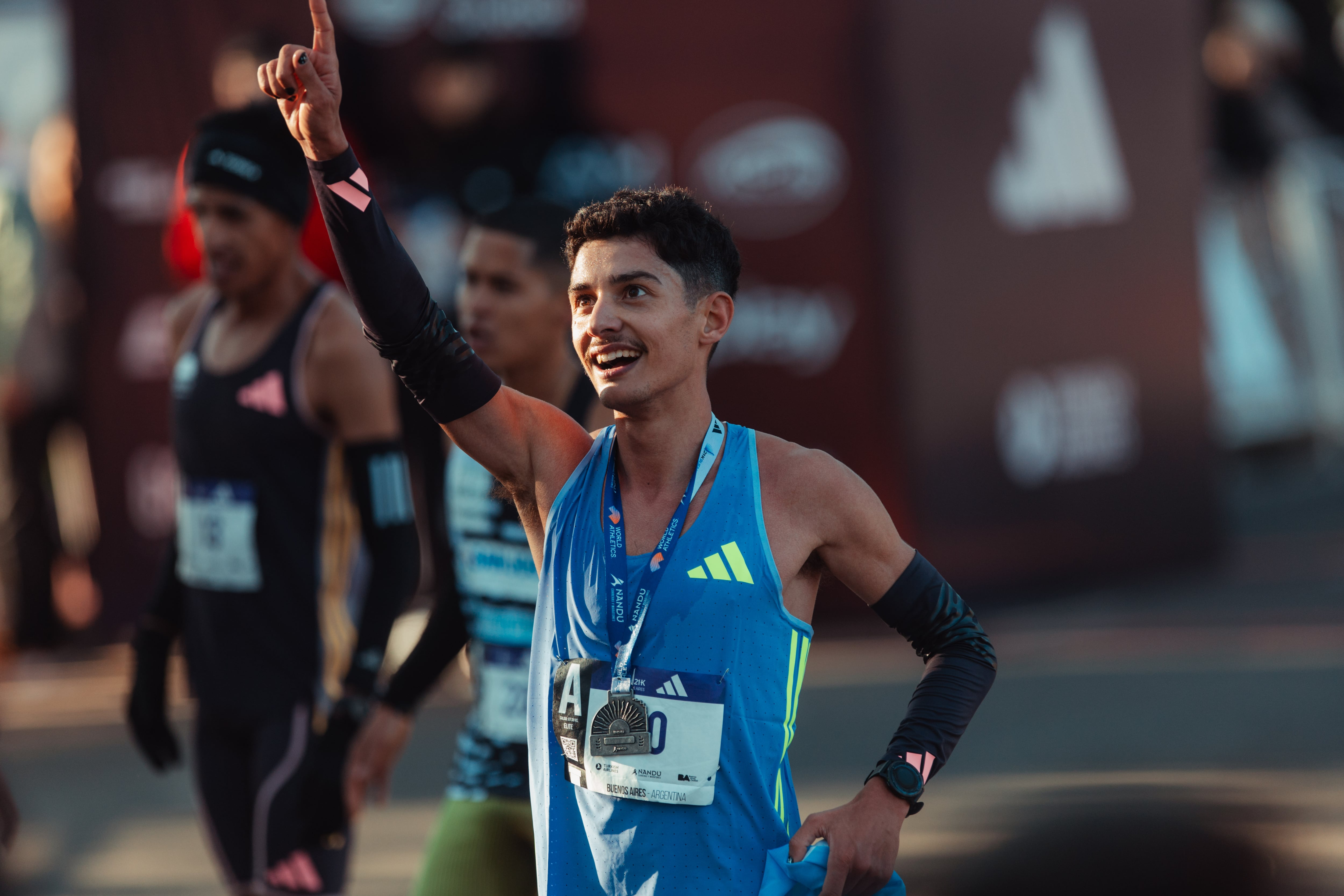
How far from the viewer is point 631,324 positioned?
Result: 2273 mm

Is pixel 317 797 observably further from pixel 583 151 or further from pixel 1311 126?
pixel 1311 126

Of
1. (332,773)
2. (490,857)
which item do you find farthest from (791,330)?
(490,857)

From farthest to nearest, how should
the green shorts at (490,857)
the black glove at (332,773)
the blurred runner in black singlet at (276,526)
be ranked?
the blurred runner in black singlet at (276,526), the black glove at (332,773), the green shorts at (490,857)

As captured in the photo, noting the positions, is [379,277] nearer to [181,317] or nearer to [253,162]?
[253,162]

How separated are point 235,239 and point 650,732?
1.94 metres

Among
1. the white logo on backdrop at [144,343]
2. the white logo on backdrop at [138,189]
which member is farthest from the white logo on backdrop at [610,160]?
the white logo on backdrop at [144,343]

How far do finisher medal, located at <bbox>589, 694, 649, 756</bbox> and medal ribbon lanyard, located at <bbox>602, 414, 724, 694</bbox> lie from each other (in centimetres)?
2

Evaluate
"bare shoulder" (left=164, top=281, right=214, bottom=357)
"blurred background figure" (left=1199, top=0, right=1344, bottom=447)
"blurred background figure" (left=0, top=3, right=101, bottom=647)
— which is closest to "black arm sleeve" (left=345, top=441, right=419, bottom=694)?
"bare shoulder" (left=164, top=281, right=214, bottom=357)

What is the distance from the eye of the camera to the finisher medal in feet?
7.28

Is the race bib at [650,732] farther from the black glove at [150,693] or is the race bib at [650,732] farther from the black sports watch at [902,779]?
the black glove at [150,693]

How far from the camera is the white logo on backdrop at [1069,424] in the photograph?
30.5ft

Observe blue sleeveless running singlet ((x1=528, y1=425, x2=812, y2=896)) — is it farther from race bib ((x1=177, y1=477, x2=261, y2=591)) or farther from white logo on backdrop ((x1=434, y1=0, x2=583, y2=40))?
white logo on backdrop ((x1=434, y1=0, x2=583, y2=40))

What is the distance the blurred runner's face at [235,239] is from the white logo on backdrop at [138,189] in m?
5.38

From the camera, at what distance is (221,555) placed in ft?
11.8
